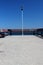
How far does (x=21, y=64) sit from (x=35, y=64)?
0.77 m

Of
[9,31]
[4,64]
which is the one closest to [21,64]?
[4,64]

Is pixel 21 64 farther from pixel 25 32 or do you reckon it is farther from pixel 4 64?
pixel 25 32

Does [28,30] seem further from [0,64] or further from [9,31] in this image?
[0,64]

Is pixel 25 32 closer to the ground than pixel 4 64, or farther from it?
closer to the ground

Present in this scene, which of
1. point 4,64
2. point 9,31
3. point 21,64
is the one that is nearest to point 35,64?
point 21,64

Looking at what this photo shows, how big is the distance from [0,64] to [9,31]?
72.0 meters

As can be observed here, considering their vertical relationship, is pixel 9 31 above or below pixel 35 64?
below

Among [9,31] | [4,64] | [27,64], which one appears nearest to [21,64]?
[27,64]

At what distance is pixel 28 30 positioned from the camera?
271 ft

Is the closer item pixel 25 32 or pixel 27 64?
pixel 27 64

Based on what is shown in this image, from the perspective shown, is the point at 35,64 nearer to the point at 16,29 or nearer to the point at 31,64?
the point at 31,64

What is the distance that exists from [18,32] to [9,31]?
643cm

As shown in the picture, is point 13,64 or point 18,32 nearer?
point 13,64

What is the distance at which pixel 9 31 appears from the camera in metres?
79.4
